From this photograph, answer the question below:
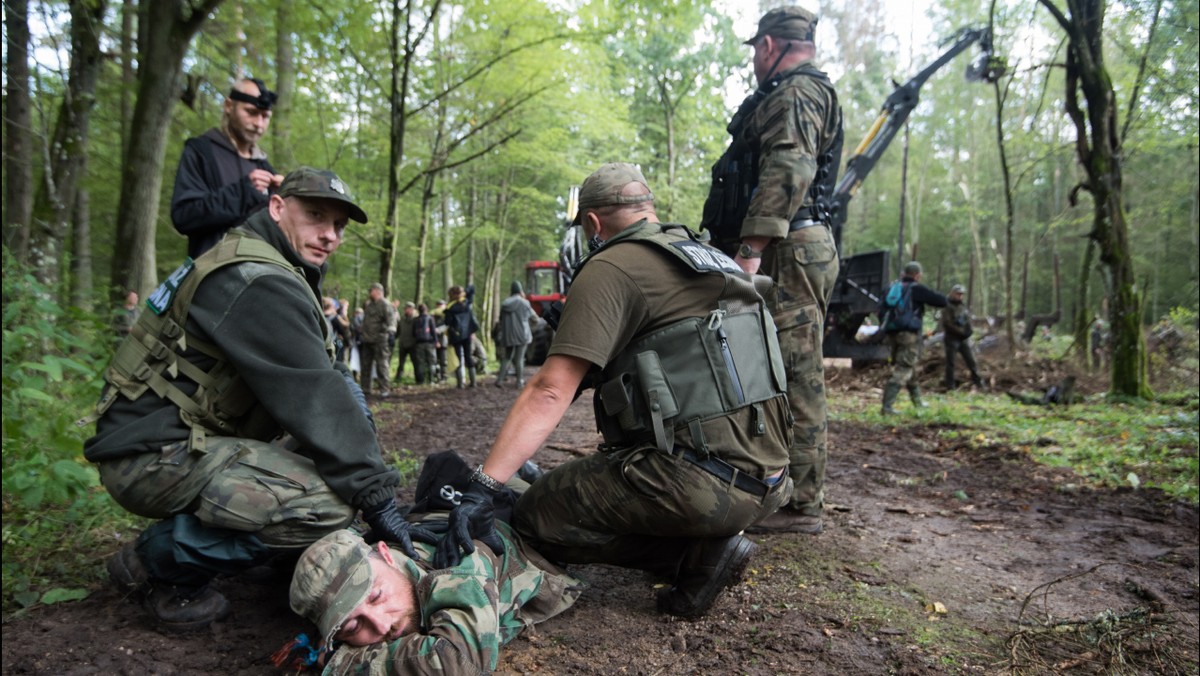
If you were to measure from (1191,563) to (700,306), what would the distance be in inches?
119

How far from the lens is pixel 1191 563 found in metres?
3.23

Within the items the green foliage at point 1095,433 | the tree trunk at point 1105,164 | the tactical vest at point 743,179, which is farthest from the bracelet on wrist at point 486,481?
the tree trunk at point 1105,164

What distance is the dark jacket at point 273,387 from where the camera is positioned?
2.10 metres

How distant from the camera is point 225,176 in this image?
126 inches

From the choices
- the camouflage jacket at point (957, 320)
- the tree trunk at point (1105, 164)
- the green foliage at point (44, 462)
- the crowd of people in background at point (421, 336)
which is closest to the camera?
the green foliage at point (44, 462)

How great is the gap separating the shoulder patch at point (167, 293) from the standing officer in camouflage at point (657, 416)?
121 centimetres

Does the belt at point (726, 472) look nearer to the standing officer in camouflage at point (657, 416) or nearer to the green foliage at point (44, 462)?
the standing officer in camouflage at point (657, 416)

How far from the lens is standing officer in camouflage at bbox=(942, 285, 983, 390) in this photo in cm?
1041

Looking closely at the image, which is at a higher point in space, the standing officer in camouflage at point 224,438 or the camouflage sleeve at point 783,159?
the camouflage sleeve at point 783,159

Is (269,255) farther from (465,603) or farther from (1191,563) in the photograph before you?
(1191,563)

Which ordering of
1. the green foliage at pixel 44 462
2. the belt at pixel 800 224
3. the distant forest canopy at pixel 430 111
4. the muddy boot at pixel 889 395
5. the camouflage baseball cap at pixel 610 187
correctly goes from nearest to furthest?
the camouflage baseball cap at pixel 610 187 < the green foliage at pixel 44 462 < the belt at pixel 800 224 < the distant forest canopy at pixel 430 111 < the muddy boot at pixel 889 395

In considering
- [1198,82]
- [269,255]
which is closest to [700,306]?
[269,255]

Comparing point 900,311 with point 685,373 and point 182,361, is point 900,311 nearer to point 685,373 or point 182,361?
point 685,373

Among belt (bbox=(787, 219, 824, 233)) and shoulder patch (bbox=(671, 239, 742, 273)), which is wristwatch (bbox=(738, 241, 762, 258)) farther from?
shoulder patch (bbox=(671, 239, 742, 273))
